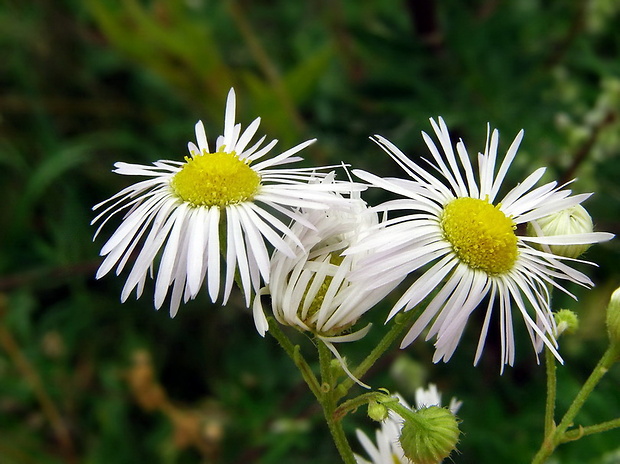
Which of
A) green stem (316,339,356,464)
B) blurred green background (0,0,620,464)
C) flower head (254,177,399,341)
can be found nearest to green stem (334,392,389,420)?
green stem (316,339,356,464)

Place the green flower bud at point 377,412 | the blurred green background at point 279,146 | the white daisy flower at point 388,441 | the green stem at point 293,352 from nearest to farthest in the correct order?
the green flower bud at point 377,412
the green stem at point 293,352
the white daisy flower at point 388,441
the blurred green background at point 279,146

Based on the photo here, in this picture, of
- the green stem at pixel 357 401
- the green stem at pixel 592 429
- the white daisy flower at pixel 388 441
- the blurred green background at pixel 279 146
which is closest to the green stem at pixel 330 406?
the green stem at pixel 357 401

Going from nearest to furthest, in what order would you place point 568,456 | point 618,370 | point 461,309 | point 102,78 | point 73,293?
point 461,309, point 568,456, point 618,370, point 73,293, point 102,78

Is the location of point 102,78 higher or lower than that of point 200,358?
higher

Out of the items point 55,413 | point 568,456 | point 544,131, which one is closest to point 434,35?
point 544,131

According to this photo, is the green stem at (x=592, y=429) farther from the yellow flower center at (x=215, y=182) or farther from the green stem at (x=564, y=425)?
the yellow flower center at (x=215, y=182)

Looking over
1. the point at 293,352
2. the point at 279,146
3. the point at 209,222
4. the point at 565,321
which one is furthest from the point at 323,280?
the point at 279,146

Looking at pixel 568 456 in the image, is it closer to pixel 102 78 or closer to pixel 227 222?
pixel 227 222
